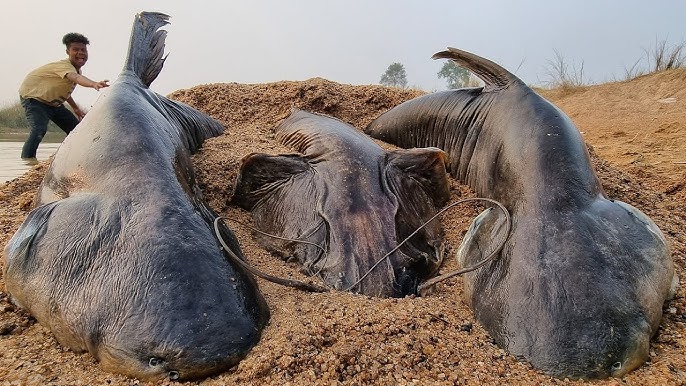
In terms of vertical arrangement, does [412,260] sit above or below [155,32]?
below

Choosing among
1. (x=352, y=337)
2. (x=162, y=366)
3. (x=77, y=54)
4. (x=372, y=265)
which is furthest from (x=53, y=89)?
(x=352, y=337)

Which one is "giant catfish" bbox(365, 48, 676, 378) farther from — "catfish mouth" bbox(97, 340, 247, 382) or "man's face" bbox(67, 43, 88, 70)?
"man's face" bbox(67, 43, 88, 70)

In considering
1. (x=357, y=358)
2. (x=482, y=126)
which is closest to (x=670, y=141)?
(x=482, y=126)

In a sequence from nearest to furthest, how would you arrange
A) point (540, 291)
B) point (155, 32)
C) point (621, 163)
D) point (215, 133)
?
point (540, 291), point (155, 32), point (215, 133), point (621, 163)

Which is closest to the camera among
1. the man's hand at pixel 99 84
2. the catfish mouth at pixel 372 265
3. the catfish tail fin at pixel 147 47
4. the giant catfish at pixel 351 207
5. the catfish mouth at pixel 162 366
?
the catfish mouth at pixel 162 366

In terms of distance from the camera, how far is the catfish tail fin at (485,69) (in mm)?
3836

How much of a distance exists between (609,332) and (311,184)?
1901 millimetres

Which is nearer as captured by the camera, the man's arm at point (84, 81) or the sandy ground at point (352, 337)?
the sandy ground at point (352, 337)

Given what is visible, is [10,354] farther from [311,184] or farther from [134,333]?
[311,184]

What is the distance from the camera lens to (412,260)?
306cm

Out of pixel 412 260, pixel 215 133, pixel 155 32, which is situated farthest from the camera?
pixel 215 133

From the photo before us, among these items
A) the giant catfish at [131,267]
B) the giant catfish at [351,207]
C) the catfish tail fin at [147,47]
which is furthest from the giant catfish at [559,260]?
the catfish tail fin at [147,47]

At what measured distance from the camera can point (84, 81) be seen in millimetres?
7316

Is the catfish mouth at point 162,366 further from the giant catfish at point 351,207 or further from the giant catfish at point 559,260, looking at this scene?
the giant catfish at point 559,260
